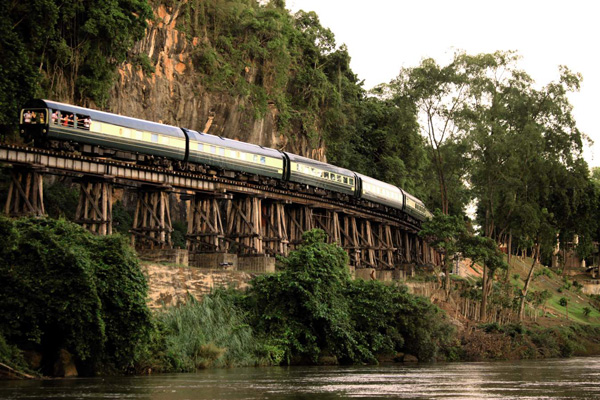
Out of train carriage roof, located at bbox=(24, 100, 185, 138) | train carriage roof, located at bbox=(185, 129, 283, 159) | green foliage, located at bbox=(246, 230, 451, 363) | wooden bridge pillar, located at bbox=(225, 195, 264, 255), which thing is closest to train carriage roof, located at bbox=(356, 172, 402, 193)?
train carriage roof, located at bbox=(185, 129, 283, 159)

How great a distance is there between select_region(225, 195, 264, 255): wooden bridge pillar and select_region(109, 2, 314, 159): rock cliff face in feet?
27.6

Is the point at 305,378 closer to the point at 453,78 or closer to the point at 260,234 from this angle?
the point at 260,234

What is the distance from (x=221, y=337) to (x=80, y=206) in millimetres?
8096

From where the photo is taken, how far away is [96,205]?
108 feet

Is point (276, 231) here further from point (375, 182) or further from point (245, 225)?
point (375, 182)

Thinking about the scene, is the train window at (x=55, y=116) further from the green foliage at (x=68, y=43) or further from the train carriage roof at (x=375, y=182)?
the train carriage roof at (x=375, y=182)

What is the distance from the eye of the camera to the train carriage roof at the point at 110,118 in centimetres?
3195

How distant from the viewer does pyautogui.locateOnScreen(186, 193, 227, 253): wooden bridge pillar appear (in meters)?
38.1

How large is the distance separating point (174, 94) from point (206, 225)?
1274cm

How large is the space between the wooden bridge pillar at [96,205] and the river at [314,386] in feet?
30.1

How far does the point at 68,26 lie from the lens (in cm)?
4028

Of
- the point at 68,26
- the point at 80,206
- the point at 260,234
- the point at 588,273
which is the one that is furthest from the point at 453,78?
the point at 588,273

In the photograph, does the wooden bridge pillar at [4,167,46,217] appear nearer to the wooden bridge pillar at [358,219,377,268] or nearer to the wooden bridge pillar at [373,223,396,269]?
the wooden bridge pillar at [358,219,377,268]

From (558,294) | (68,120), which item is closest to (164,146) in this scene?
(68,120)
